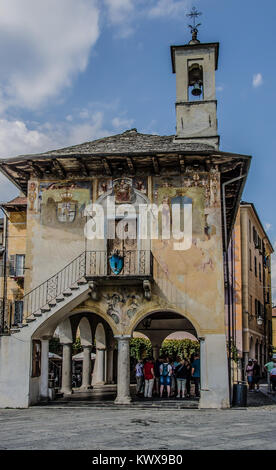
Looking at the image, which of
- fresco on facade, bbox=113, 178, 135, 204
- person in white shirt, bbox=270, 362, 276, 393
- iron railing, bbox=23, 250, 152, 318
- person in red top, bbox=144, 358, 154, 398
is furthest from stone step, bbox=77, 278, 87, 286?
person in white shirt, bbox=270, 362, 276, 393

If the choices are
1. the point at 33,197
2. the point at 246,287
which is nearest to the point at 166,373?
the point at 33,197

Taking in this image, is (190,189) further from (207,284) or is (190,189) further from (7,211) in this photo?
(7,211)

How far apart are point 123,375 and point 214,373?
2.98 metres

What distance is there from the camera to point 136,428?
12969mm

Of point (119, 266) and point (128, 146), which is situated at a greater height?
point (128, 146)

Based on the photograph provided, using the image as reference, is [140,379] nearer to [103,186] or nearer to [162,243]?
[162,243]

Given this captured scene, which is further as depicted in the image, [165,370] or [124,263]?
[165,370]

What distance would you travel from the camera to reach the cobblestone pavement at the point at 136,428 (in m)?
10.4

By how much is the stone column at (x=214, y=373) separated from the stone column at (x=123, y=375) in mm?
2452

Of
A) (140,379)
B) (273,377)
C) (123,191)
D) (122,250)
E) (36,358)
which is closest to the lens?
(36,358)

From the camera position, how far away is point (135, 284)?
19.5 metres
